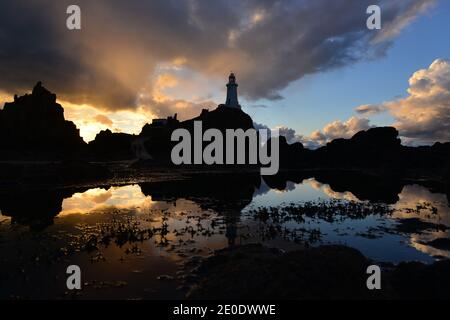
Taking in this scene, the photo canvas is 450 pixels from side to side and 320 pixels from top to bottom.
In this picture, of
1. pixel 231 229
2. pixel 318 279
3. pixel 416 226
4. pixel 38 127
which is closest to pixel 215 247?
pixel 231 229

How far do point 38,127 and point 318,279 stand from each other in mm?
145698

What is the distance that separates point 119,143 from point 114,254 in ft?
488

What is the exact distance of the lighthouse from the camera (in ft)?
563

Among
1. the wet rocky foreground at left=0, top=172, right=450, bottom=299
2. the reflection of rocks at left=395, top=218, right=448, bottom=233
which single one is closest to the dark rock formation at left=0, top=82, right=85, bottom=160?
the wet rocky foreground at left=0, top=172, right=450, bottom=299

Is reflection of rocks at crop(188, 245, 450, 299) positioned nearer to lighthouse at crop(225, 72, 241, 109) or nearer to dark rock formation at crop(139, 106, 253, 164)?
dark rock formation at crop(139, 106, 253, 164)

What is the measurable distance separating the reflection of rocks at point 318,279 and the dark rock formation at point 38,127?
398ft

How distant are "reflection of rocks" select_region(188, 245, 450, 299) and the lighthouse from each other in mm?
160504

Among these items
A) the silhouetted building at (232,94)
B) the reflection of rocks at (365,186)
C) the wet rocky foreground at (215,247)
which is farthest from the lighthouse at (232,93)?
the wet rocky foreground at (215,247)

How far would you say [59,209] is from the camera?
33531 mm

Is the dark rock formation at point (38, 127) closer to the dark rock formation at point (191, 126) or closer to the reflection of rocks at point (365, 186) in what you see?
the dark rock formation at point (191, 126)

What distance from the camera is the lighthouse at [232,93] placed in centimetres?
17175

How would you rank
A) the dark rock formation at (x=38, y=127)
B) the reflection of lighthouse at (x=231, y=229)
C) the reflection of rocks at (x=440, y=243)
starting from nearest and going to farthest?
the reflection of rocks at (x=440, y=243)
the reflection of lighthouse at (x=231, y=229)
the dark rock formation at (x=38, y=127)

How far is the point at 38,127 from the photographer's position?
13012 cm
